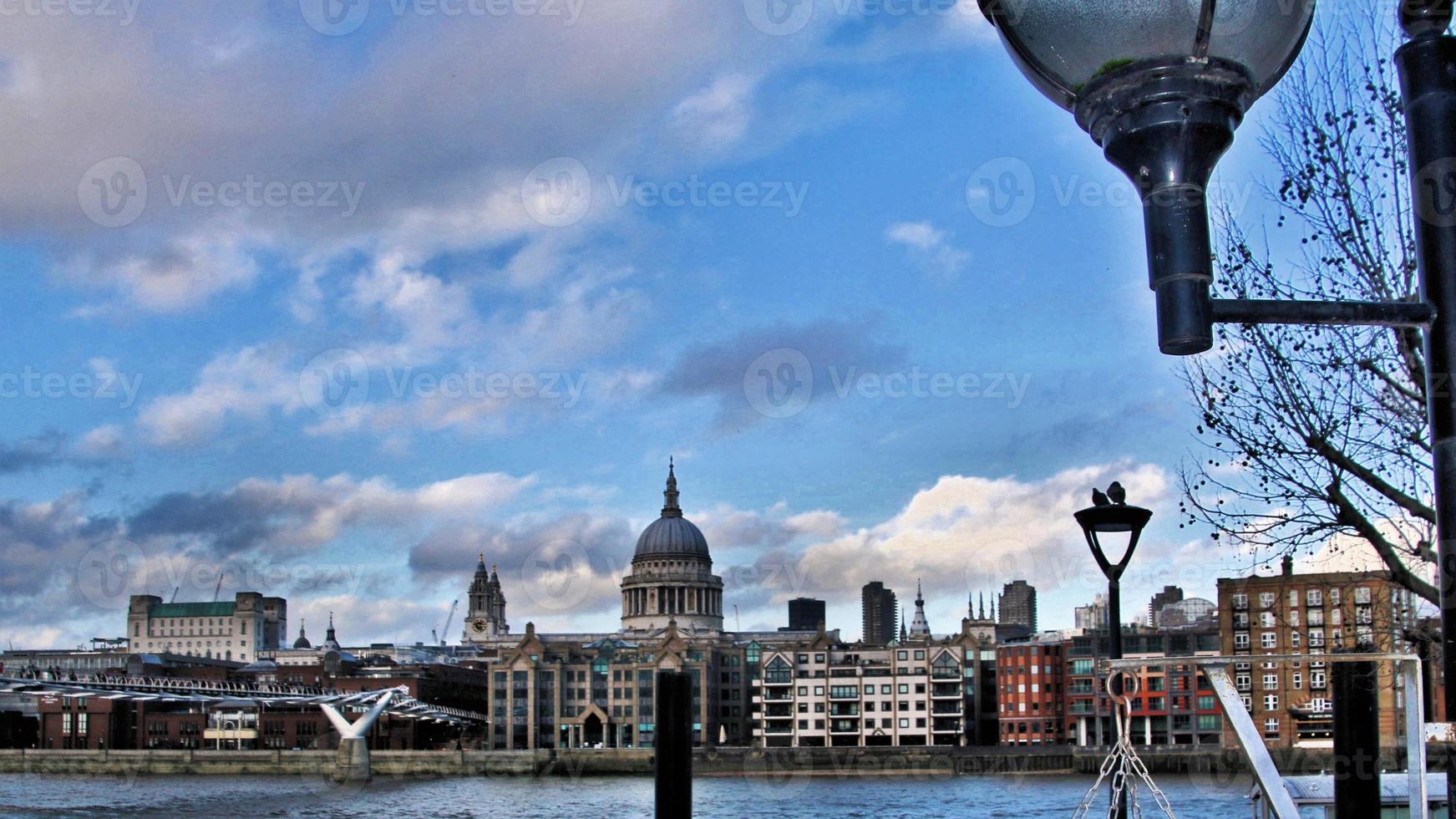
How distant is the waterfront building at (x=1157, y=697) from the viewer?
106 m

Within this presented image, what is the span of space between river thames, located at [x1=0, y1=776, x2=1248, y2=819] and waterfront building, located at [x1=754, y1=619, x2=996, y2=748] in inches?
794

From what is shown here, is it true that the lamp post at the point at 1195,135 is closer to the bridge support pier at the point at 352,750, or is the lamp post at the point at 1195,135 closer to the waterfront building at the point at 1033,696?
the bridge support pier at the point at 352,750

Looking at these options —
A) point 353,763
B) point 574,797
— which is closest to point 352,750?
point 353,763

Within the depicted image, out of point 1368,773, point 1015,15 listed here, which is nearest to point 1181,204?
point 1015,15

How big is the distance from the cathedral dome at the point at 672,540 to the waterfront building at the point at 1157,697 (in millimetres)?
56193

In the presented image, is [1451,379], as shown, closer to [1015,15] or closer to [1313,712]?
[1015,15]

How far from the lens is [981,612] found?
177250 millimetres

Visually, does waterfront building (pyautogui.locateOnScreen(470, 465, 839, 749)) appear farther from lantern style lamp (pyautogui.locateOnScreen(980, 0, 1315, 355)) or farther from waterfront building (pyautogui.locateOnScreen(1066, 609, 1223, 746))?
lantern style lamp (pyautogui.locateOnScreen(980, 0, 1315, 355))

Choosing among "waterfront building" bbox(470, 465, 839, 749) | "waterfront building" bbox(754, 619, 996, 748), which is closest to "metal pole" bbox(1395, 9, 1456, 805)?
"waterfront building" bbox(754, 619, 996, 748)

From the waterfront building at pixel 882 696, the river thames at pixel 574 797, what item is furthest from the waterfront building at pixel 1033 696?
the river thames at pixel 574 797

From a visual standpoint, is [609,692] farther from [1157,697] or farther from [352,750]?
[1157,697]

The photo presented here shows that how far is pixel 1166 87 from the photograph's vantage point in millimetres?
2549

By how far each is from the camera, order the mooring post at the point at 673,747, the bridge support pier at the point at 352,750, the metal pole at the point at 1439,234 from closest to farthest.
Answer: the metal pole at the point at 1439,234, the mooring post at the point at 673,747, the bridge support pier at the point at 352,750

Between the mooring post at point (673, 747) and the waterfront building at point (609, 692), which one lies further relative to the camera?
the waterfront building at point (609, 692)
